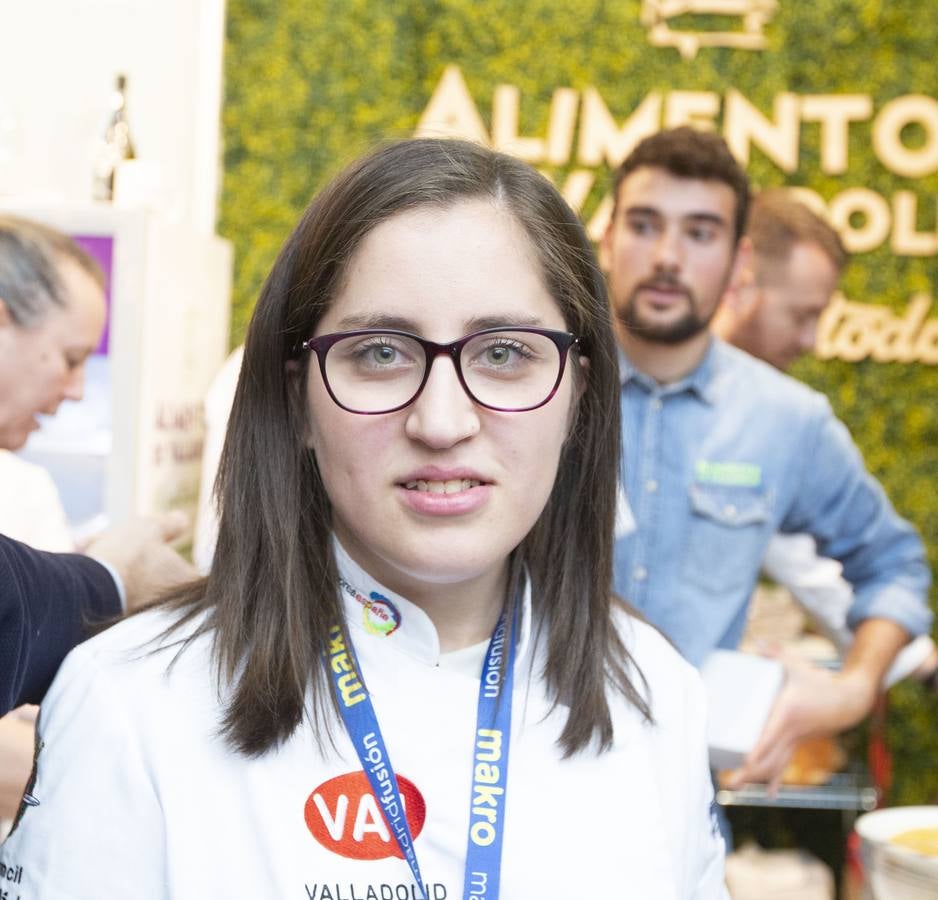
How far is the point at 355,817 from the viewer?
3.71ft

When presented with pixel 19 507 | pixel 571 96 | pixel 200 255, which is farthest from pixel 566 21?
pixel 19 507

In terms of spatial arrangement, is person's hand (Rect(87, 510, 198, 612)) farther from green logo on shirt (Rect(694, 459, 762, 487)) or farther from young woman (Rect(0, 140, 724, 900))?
green logo on shirt (Rect(694, 459, 762, 487))

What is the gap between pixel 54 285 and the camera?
214cm

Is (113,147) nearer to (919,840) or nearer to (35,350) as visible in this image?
(35,350)

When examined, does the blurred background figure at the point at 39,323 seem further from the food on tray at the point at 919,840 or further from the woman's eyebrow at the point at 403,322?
the food on tray at the point at 919,840

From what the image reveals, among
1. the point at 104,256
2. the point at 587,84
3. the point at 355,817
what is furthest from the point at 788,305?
the point at 355,817

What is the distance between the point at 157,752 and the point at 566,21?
12.3 ft

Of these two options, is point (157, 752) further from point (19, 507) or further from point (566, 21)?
point (566, 21)

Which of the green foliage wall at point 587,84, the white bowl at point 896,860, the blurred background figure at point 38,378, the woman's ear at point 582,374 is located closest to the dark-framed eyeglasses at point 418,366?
the woman's ear at point 582,374

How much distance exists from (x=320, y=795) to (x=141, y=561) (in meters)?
0.51

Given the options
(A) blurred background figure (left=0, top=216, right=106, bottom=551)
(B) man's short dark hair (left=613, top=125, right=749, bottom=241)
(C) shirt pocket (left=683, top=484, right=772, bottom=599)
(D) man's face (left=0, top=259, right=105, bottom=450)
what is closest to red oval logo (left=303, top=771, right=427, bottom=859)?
(A) blurred background figure (left=0, top=216, right=106, bottom=551)

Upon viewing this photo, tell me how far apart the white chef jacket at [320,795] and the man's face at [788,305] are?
9.02 feet

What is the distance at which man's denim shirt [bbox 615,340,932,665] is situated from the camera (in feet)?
8.29

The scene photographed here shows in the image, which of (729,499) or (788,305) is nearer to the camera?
(729,499)
